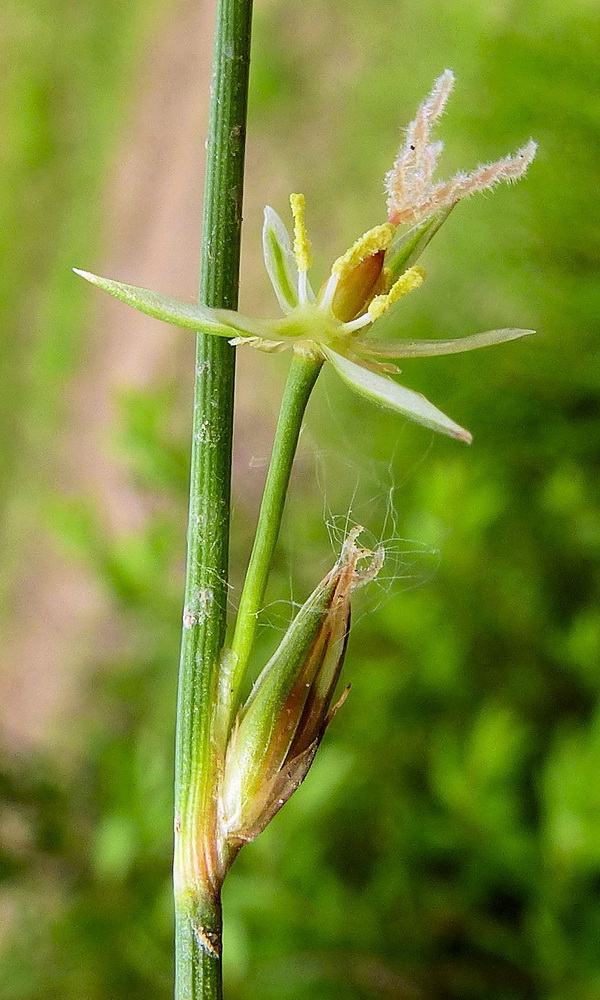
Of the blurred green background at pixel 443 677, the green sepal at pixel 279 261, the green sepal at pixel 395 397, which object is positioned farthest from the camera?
the blurred green background at pixel 443 677

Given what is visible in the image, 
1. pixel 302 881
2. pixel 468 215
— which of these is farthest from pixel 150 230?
pixel 302 881

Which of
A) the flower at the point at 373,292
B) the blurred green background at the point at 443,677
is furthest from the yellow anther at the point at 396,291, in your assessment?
the blurred green background at the point at 443,677

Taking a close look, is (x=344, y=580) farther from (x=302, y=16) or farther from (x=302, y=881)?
(x=302, y=16)

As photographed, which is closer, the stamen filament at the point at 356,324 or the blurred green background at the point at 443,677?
the stamen filament at the point at 356,324

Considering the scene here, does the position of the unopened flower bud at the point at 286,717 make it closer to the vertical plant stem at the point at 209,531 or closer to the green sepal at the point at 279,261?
the vertical plant stem at the point at 209,531

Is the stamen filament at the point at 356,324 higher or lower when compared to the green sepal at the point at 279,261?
lower

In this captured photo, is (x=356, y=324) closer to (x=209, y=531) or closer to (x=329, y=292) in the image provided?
(x=329, y=292)

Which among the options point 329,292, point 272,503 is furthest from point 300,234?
point 272,503
